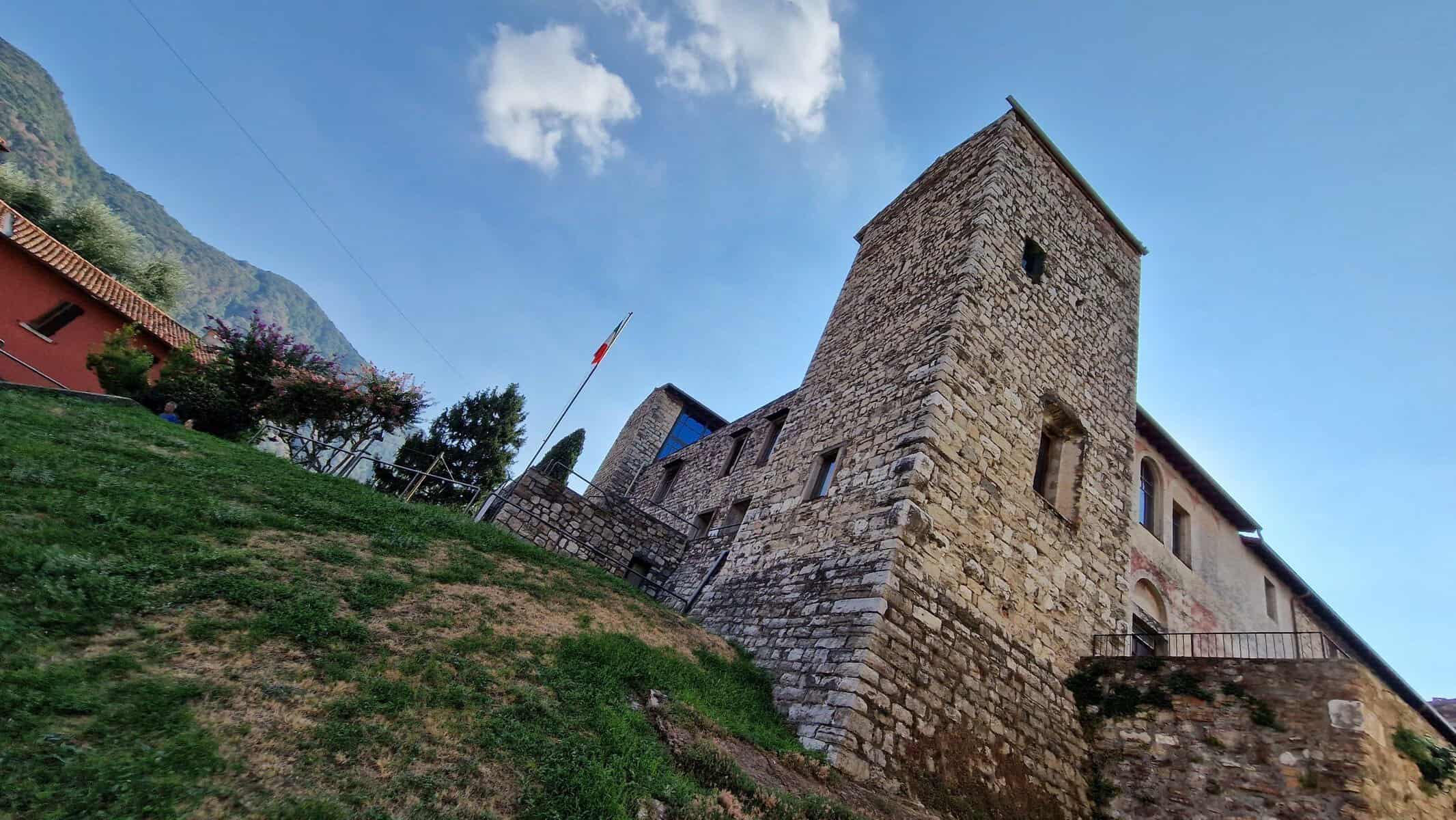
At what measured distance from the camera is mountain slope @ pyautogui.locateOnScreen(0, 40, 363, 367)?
7538cm

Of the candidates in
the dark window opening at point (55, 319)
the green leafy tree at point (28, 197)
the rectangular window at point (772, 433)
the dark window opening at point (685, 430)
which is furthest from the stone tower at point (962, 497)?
the green leafy tree at point (28, 197)

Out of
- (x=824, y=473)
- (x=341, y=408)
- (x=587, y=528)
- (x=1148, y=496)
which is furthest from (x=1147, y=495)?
(x=341, y=408)

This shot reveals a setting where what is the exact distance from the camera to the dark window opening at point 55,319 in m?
16.9

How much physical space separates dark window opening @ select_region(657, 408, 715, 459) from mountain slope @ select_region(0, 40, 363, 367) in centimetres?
1658

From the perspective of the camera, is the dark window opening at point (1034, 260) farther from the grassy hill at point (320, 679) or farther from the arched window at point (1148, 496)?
the grassy hill at point (320, 679)

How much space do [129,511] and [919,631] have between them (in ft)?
25.9

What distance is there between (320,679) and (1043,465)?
10010 mm

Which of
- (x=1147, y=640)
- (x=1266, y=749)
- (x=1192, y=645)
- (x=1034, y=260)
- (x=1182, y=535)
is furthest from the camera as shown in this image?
(x=1182, y=535)

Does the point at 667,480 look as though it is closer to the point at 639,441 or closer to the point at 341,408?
the point at 639,441

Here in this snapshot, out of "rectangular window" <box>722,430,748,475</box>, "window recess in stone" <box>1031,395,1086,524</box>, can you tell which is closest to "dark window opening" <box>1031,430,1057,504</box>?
"window recess in stone" <box>1031,395,1086,524</box>

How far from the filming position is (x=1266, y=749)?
6648 millimetres

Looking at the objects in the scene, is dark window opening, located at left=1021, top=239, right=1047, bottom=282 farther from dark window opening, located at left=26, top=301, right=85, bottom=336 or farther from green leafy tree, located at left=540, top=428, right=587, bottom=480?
dark window opening, located at left=26, top=301, right=85, bottom=336

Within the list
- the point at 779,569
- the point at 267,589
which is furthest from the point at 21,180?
the point at 779,569

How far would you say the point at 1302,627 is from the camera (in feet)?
53.6
